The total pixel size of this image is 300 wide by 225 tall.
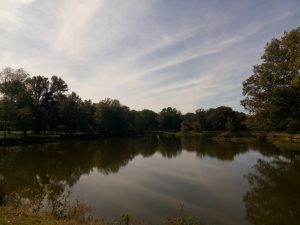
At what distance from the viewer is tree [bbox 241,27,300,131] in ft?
105

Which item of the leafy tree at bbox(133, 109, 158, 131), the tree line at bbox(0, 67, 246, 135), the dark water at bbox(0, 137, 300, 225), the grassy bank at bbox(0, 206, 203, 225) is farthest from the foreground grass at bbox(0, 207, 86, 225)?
the leafy tree at bbox(133, 109, 158, 131)

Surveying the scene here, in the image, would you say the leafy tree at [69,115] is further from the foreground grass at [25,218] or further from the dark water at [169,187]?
the foreground grass at [25,218]

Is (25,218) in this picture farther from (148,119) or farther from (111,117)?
(148,119)

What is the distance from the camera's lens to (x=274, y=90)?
32.8 m

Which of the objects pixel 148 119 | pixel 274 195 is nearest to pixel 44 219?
pixel 274 195

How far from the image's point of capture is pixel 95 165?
32.4 m

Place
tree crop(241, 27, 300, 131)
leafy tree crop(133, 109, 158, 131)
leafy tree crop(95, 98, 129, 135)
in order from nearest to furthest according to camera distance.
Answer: tree crop(241, 27, 300, 131), leafy tree crop(95, 98, 129, 135), leafy tree crop(133, 109, 158, 131)

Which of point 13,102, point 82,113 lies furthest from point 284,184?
point 82,113

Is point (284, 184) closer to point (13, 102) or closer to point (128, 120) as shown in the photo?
point (13, 102)

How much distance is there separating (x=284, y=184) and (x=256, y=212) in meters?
7.66

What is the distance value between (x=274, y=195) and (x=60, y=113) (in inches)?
2591

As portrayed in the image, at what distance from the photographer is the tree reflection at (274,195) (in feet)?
48.2

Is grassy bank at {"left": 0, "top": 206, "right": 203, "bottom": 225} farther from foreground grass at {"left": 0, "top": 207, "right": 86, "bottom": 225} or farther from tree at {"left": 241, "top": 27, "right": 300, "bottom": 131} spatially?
tree at {"left": 241, "top": 27, "right": 300, "bottom": 131}

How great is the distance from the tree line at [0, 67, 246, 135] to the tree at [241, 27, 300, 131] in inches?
908
